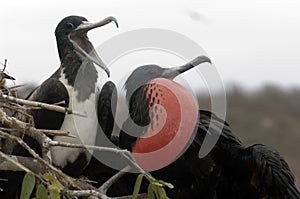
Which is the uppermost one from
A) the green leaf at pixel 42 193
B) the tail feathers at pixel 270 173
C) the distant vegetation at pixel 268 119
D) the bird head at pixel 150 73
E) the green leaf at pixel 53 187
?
the bird head at pixel 150 73

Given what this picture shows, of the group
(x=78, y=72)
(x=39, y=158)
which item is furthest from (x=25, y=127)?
(x=78, y=72)

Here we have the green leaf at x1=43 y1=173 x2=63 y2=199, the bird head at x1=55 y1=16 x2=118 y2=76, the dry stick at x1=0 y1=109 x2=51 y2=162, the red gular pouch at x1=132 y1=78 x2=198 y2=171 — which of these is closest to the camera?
the green leaf at x1=43 y1=173 x2=63 y2=199

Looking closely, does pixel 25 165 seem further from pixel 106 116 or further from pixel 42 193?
pixel 106 116

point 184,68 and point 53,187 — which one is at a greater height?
point 184,68

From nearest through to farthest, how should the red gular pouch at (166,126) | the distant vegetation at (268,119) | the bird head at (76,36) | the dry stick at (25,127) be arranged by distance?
the dry stick at (25,127) → the red gular pouch at (166,126) → the bird head at (76,36) → the distant vegetation at (268,119)

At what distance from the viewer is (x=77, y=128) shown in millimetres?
3115

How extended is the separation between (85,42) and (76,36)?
0.04 meters

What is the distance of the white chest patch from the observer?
10.2 ft

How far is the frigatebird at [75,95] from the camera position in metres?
3.13

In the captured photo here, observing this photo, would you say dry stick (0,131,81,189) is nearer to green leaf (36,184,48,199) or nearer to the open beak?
green leaf (36,184,48,199)

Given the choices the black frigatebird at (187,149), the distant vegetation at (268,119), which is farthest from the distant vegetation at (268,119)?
the black frigatebird at (187,149)

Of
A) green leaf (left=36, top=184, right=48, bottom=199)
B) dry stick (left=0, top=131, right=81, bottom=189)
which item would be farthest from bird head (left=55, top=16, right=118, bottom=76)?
green leaf (left=36, top=184, right=48, bottom=199)

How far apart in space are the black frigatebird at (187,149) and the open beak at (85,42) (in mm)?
181

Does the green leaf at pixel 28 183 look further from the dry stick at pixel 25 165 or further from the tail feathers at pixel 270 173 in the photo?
the tail feathers at pixel 270 173
